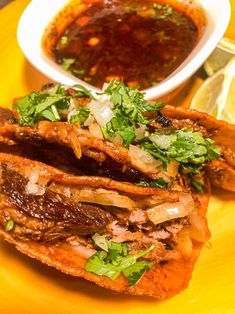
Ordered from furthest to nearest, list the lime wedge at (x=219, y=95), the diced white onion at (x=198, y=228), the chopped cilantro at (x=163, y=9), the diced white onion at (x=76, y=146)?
the chopped cilantro at (x=163, y=9), the lime wedge at (x=219, y=95), the diced white onion at (x=198, y=228), the diced white onion at (x=76, y=146)

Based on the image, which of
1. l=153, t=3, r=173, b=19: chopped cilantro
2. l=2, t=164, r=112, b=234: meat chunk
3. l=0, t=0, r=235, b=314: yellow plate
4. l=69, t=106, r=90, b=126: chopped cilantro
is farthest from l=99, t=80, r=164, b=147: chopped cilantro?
l=153, t=3, r=173, b=19: chopped cilantro

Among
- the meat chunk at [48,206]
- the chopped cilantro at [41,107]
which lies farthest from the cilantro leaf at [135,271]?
the chopped cilantro at [41,107]

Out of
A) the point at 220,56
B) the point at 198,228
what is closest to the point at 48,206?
the point at 198,228

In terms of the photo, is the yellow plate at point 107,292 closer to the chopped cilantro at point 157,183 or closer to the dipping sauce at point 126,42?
the chopped cilantro at point 157,183

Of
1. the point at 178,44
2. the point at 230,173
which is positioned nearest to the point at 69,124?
the point at 230,173

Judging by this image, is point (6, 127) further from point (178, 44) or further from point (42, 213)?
point (178, 44)
